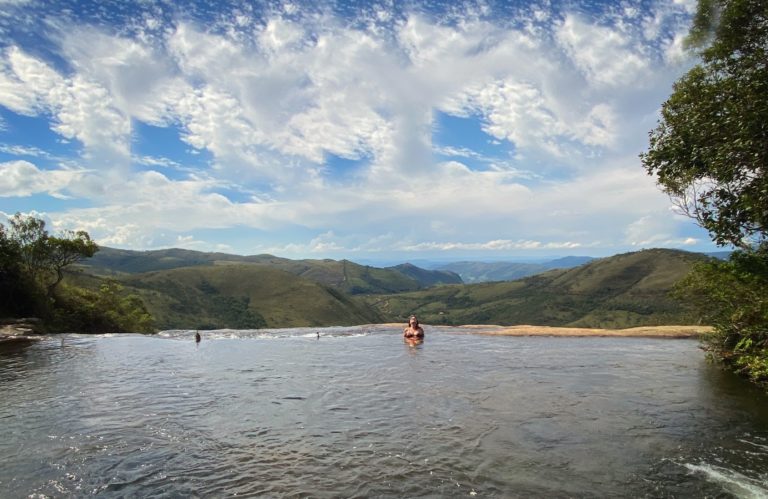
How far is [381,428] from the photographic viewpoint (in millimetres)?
16141

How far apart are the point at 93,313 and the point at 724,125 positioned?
213 feet

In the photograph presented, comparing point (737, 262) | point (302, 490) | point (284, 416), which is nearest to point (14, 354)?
point (284, 416)

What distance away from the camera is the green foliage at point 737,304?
2159cm

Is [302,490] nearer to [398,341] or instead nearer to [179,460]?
[179,460]

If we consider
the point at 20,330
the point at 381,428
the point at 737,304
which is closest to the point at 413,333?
the point at 737,304

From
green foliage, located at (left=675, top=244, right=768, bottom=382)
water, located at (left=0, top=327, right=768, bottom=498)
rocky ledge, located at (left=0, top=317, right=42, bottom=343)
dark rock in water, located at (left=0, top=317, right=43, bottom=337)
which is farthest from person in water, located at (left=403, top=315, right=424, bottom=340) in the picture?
dark rock in water, located at (left=0, top=317, right=43, bottom=337)

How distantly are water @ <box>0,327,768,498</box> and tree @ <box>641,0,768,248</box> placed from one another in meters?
8.49

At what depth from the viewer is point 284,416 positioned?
1769 centimetres

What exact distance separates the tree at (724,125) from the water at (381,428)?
849cm

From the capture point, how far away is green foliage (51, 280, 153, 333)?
54216mm

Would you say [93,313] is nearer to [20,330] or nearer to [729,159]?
[20,330]

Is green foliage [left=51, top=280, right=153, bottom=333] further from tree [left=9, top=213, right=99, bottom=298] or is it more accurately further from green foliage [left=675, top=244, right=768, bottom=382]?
green foliage [left=675, top=244, right=768, bottom=382]

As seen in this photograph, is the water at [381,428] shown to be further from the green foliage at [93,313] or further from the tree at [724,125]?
the green foliage at [93,313]

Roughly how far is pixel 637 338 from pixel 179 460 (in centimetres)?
4077
